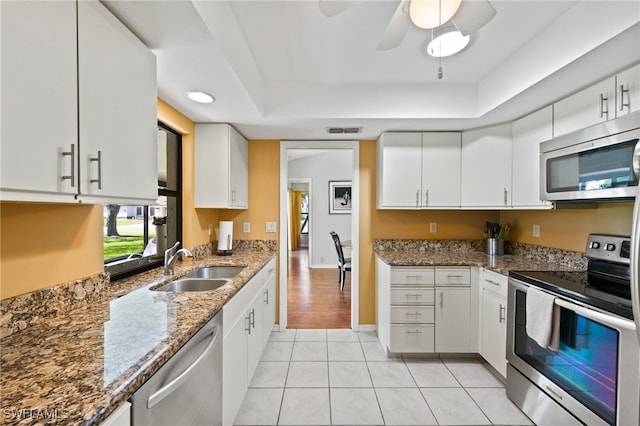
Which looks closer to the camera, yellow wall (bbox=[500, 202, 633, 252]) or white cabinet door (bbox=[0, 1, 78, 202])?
white cabinet door (bbox=[0, 1, 78, 202])

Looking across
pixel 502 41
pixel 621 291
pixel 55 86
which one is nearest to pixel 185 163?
pixel 55 86

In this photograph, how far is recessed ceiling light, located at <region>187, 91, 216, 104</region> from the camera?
1936 mm

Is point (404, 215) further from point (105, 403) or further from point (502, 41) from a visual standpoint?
point (105, 403)

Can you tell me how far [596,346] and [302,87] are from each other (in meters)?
2.49

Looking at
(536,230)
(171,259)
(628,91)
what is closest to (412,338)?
(536,230)

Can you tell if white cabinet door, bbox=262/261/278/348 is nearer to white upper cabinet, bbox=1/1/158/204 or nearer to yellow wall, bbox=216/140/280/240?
yellow wall, bbox=216/140/280/240

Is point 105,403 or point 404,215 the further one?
point 404,215

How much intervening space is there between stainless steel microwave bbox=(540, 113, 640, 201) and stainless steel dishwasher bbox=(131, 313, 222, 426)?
6.84ft

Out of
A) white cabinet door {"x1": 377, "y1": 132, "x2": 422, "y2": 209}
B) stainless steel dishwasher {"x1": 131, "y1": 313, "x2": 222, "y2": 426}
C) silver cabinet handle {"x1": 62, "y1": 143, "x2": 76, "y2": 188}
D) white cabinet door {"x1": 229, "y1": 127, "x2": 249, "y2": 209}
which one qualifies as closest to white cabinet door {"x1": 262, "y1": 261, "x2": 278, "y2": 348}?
white cabinet door {"x1": 229, "y1": 127, "x2": 249, "y2": 209}

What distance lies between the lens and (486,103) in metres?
2.30

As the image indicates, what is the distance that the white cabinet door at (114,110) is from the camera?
1.00 meters

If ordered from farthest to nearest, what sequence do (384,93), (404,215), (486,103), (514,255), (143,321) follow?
(404,215) → (514,255) → (384,93) → (486,103) → (143,321)

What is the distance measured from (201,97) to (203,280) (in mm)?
1283

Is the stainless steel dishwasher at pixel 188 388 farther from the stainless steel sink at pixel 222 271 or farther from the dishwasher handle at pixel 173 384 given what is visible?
the stainless steel sink at pixel 222 271
